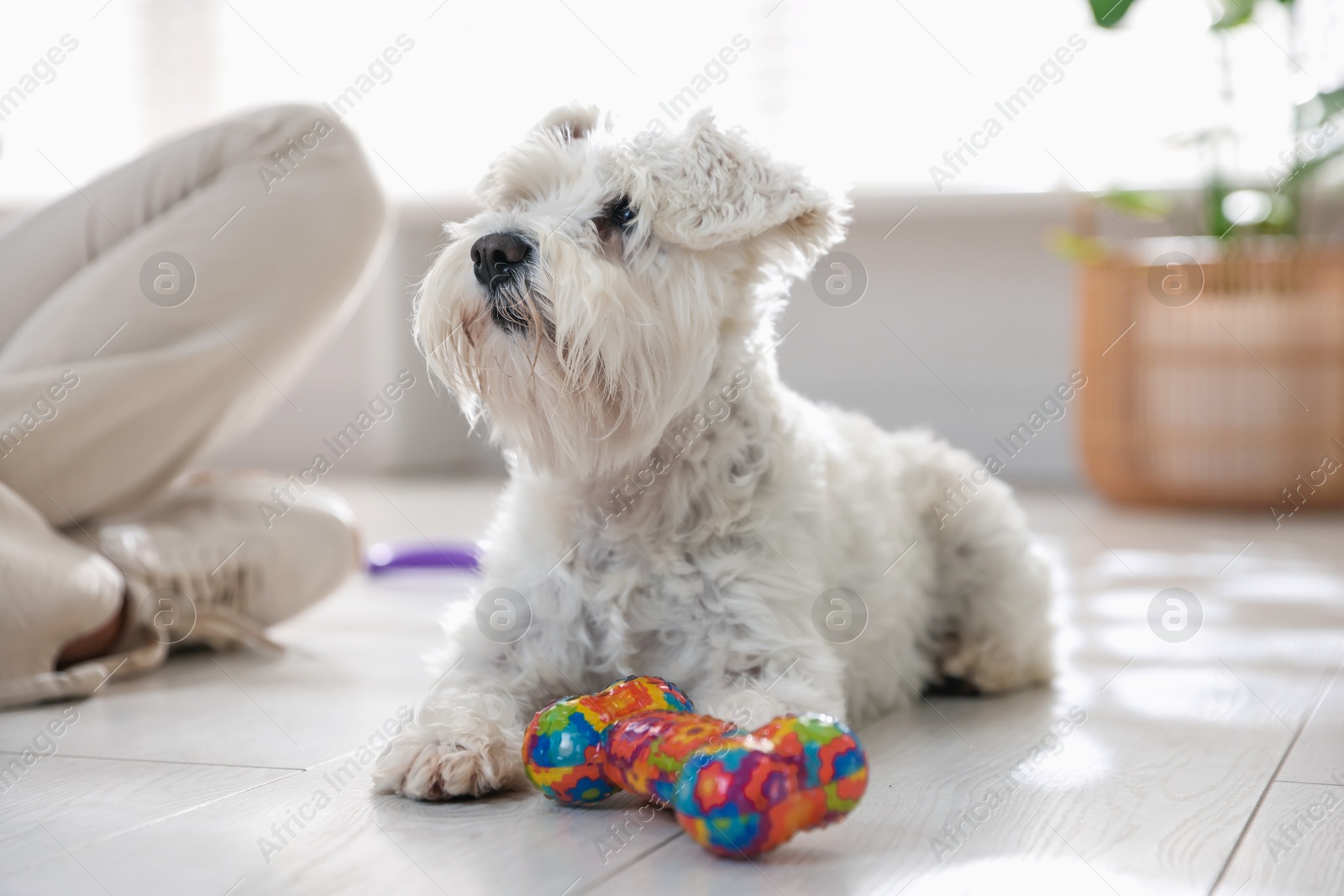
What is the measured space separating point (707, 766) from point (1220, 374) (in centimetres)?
377

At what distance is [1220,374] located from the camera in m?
4.48

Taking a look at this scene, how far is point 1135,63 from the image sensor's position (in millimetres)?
5113

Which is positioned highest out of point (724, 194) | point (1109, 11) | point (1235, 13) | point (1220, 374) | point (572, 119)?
point (1235, 13)

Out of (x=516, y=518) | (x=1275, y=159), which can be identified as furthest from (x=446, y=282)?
(x=1275, y=159)

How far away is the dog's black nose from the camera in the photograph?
164cm

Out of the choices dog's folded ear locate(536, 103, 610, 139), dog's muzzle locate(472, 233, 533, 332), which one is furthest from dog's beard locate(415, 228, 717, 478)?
dog's folded ear locate(536, 103, 610, 139)

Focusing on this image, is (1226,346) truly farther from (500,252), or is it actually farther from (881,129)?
(500,252)

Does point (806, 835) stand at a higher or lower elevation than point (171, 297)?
lower

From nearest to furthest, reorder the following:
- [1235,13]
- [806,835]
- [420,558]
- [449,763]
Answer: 1. [806,835]
2. [449,763]
3. [420,558]
4. [1235,13]

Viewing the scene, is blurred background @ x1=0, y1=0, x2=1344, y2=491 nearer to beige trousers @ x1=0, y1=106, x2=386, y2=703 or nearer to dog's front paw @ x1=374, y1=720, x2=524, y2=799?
beige trousers @ x1=0, y1=106, x2=386, y2=703

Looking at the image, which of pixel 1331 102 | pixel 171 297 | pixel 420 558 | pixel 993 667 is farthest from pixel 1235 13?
pixel 171 297

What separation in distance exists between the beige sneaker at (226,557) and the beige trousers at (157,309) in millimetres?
70

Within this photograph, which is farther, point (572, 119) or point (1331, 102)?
point (1331, 102)

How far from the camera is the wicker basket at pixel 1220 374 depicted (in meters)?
4.41
